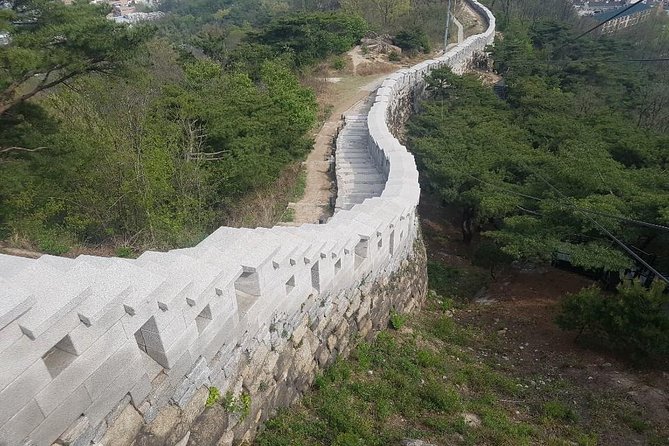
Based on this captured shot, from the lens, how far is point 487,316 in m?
8.73

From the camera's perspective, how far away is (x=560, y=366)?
22.5 feet

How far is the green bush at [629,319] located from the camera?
6555 millimetres

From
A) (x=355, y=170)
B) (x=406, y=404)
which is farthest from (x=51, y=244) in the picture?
(x=355, y=170)

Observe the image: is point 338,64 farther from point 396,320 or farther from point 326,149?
point 396,320

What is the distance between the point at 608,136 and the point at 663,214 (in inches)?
362

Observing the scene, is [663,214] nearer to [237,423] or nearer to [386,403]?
[386,403]

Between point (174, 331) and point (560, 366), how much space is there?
232 inches

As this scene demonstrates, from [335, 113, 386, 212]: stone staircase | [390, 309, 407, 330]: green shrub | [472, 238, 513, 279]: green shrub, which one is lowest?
[472, 238, 513, 279]: green shrub

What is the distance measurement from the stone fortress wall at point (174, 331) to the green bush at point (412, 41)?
80.7ft

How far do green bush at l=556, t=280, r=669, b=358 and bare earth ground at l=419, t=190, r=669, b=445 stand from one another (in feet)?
0.94

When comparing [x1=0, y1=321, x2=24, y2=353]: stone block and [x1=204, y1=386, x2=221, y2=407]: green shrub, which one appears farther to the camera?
[x1=204, y1=386, x2=221, y2=407]: green shrub

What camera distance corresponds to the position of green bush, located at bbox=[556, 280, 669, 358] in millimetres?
6555

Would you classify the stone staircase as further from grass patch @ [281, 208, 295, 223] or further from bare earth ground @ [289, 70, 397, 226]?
grass patch @ [281, 208, 295, 223]

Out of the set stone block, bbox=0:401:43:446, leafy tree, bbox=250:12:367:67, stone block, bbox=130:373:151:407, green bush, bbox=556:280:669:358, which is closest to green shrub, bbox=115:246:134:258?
stone block, bbox=130:373:151:407
